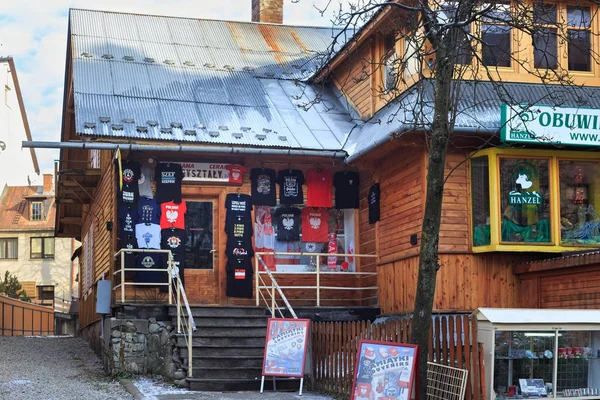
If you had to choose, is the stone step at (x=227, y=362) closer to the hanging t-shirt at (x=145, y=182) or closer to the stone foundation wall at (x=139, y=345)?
the stone foundation wall at (x=139, y=345)

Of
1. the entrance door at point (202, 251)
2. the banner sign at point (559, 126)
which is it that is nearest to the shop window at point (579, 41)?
the banner sign at point (559, 126)

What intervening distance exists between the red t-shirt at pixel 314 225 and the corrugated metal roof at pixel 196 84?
1.49 metres

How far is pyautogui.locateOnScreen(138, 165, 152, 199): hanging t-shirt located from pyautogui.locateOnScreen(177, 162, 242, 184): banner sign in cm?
69

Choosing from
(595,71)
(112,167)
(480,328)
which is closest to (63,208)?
(112,167)

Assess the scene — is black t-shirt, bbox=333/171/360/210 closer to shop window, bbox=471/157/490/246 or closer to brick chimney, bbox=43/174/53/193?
shop window, bbox=471/157/490/246

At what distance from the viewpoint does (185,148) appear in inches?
683

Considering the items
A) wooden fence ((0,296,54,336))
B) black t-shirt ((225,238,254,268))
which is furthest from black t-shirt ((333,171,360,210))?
wooden fence ((0,296,54,336))

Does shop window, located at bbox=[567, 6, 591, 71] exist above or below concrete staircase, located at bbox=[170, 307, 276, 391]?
above

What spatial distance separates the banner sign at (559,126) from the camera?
594 inches

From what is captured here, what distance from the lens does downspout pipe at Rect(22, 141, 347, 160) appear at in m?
16.6

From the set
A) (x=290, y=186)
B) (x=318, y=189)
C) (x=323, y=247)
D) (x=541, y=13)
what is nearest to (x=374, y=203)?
(x=318, y=189)

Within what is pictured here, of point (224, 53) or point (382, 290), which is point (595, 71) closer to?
point (382, 290)

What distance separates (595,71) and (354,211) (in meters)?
5.60

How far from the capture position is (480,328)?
10.8m
